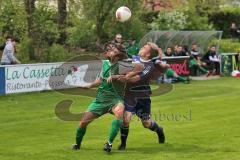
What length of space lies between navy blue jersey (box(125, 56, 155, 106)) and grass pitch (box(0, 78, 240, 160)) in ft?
Answer: 3.14

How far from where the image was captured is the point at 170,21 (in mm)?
44000

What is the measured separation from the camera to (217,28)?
5116 centimetres

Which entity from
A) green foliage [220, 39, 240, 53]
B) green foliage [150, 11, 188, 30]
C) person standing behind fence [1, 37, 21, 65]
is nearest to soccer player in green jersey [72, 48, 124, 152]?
person standing behind fence [1, 37, 21, 65]

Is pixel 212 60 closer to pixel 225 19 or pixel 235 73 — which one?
pixel 235 73

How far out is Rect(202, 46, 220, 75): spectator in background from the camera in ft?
107

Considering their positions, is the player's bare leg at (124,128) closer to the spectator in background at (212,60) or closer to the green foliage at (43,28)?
the green foliage at (43,28)

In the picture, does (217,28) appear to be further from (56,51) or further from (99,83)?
(99,83)

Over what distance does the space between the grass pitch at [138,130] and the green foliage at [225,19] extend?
28214 millimetres

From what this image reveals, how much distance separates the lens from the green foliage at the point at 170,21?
4341cm

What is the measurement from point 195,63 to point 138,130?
55.5ft

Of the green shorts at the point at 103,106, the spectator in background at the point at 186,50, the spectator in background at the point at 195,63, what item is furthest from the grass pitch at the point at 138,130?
the spectator in background at the point at 186,50

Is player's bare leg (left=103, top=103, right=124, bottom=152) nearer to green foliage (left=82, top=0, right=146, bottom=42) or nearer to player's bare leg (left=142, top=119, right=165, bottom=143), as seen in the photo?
player's bare leg (left=142, top=119, right=165, bottom=143)

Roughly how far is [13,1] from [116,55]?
798 inches

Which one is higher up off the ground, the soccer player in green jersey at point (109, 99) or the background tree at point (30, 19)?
the soccer player in green jersey at point (109, 99)
